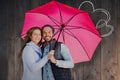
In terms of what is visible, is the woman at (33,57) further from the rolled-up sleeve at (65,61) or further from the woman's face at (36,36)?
the rolled-up sleeve at (65,61)

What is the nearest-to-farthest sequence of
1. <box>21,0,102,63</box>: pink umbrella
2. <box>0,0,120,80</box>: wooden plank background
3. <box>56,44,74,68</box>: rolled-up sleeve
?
A: 1. <box>56,44,74,68</box>: rolled-up sleeve
2. <box>21,0,102,63</box>: pink umbrella
3. <box>0,0,120,80</box>: wooden plank background

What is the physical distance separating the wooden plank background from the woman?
61.3 inches

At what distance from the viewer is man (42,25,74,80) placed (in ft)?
11.9

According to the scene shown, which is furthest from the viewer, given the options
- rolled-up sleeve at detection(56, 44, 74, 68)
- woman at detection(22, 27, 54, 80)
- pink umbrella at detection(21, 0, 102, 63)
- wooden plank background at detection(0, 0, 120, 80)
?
wooden plank background at detection(0, 0, 120, 80)

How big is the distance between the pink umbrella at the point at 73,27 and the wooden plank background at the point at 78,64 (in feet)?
3.25

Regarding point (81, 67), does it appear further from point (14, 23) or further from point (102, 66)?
point (14, 23)

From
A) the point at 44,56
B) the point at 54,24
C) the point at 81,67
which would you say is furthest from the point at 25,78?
the point at 81,67

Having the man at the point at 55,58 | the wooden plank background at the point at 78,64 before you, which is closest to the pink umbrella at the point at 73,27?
the man at the point at 55,58

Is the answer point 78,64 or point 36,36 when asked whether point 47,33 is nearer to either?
point 36,36

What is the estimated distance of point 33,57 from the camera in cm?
352

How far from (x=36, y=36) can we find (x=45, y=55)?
0.67 ft

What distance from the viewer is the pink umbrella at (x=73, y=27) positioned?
3.95 metres

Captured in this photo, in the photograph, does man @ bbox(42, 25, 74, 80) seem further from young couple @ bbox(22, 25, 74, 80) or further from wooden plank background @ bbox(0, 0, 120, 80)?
wooden plank background @ bbox(0, 0, 120, 80)

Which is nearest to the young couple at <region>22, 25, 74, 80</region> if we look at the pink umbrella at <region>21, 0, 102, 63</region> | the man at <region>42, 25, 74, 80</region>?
the man at <region>42, 25, 74, 80</region>
